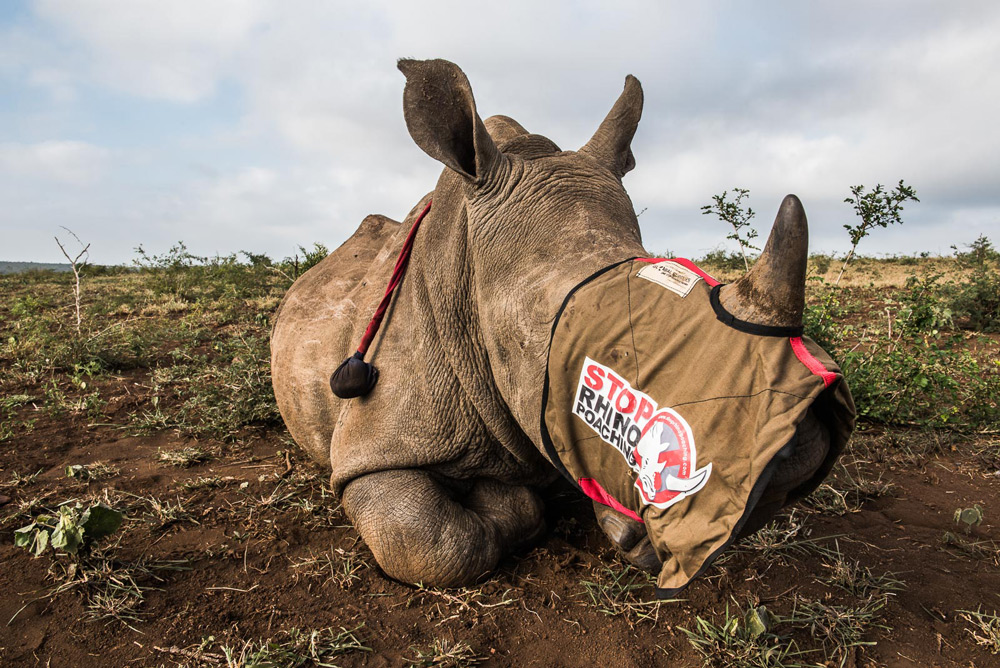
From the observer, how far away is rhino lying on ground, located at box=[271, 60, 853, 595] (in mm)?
1729

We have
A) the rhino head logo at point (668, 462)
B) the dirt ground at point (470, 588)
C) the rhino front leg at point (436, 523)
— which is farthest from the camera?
the rhino front leg at point (436, 523)

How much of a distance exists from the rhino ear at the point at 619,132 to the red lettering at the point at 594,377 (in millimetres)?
1250

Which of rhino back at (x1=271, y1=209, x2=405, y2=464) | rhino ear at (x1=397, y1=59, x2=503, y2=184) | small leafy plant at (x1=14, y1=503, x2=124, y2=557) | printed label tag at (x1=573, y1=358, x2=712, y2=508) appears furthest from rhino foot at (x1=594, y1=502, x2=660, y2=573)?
small leafy plant at (x1=14, y1=503, x2=124, y2=557)

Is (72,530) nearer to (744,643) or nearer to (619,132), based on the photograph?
(744,643)

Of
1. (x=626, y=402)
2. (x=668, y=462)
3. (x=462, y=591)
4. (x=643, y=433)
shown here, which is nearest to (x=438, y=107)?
(x=626, y=402)

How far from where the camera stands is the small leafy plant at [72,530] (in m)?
2.69

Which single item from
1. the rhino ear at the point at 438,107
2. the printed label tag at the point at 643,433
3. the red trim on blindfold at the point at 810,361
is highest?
the rhino ear at the point at 438,107

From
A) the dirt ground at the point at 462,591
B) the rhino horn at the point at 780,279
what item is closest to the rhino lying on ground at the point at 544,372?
the rhino horn at the point at 780,279

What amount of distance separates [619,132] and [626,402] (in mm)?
1587

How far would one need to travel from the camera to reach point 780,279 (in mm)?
1692

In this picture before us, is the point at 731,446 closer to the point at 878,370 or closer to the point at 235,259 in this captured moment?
the point at 878,370

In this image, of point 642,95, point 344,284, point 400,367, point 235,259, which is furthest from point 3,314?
point 642,95

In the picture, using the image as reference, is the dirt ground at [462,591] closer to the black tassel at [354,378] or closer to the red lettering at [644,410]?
the black tassel at [354,378]

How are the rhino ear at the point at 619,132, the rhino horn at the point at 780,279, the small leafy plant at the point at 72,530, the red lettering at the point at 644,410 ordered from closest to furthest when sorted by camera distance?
1. the rhino horn at the point at 780,279
2. the red lettering at the point at 644,410
3. the small leafy plant at the point at 72,530
4. the rhino ear at the point at 619,132
